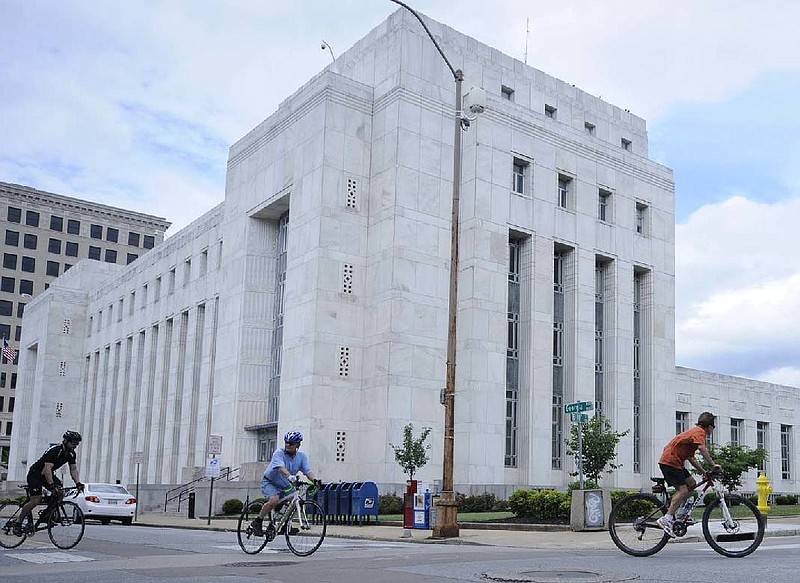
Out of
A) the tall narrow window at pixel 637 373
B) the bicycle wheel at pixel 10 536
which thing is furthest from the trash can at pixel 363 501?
the tall narrow window at pixel 637 373

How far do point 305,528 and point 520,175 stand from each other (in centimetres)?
3724

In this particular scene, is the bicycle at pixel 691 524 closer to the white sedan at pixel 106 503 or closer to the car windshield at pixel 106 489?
the white sedan at pixel 106 503

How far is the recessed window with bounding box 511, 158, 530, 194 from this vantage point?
47.9m

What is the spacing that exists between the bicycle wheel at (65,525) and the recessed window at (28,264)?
109m

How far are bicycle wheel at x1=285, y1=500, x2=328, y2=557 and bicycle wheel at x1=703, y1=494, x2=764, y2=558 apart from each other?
4.96 meters

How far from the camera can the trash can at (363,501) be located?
1073 inches

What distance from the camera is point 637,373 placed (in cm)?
5175

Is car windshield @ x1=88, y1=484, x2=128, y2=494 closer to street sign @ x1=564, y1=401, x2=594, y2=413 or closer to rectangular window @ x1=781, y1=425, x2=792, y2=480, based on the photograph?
street sign @ x1=564, y1=401, x2=594, y2=413

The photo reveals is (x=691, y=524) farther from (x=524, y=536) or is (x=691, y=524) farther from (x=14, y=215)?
(x=14, y=215)

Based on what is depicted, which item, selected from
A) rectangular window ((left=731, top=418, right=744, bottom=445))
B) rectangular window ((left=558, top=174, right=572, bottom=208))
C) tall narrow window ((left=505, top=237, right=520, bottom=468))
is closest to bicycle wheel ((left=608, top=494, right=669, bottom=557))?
tall narrow window ((left=505, top=237, right=520, bottom=468))

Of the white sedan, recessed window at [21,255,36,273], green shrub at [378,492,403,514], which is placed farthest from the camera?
recessed window at [21,255,36,273]

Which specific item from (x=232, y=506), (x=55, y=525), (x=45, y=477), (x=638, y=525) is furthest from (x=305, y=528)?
(x=232, y=506)

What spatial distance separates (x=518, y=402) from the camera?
46.3 meters

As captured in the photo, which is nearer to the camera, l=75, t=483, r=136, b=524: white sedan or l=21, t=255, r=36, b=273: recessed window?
l=75, t=483, r=136, b=524: white sedan
